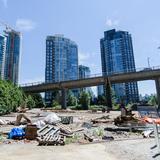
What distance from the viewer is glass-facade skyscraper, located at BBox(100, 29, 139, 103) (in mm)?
131875

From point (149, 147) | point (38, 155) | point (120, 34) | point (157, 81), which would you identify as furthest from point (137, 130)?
point (120, 34)

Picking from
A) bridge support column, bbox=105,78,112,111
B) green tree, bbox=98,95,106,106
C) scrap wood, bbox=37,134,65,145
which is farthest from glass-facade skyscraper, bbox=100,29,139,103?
scrap wood, bbox=37,134,65,145

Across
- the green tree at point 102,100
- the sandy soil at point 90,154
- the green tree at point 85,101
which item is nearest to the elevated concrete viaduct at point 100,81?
the green tree at point 85,101

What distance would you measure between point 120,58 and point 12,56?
61630 millimetres

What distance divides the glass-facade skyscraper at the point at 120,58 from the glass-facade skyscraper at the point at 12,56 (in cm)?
5144

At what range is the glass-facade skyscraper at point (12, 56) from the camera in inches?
4289

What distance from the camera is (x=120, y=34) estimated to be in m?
137

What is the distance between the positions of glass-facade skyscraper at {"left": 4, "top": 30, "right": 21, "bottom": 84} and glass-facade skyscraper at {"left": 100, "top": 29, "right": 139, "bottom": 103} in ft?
169

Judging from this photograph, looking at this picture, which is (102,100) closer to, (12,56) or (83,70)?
(12,56)

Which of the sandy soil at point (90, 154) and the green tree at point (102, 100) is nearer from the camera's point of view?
the sandy soil at point (90, 154)

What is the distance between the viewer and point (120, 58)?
134 meters

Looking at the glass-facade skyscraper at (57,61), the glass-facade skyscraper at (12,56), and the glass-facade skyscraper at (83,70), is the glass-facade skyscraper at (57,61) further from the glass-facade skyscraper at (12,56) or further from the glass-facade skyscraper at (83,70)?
the glass-facade skyscraper at (12,56)

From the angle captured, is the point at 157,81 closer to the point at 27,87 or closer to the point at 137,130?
the point at 27,87

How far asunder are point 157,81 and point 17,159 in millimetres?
55400
